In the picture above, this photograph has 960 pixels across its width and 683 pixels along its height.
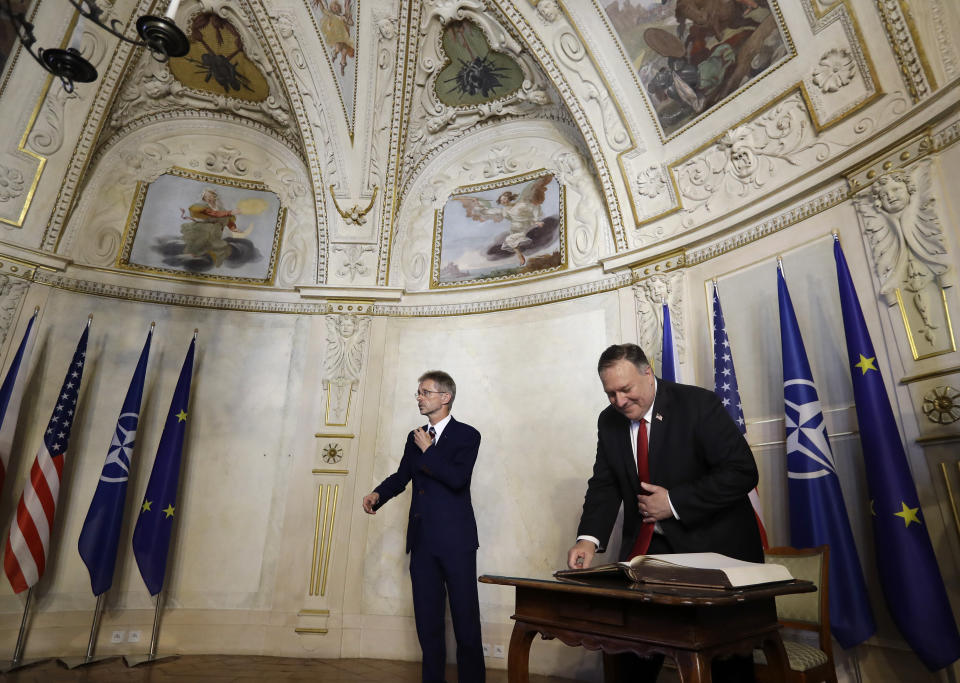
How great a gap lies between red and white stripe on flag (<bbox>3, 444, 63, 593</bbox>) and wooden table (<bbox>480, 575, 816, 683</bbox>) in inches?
190

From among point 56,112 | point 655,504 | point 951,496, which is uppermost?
point 56,112

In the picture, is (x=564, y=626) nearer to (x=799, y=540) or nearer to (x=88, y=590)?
(x=799, y=540)

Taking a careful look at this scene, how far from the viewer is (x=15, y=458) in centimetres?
545

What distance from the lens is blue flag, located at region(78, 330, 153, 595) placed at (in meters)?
5.04

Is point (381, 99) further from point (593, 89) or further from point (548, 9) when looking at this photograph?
point (593, 89)

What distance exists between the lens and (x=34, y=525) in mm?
4988

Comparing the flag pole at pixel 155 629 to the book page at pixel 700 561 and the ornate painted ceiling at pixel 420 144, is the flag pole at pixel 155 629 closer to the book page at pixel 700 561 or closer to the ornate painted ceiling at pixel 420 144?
the ornate painted ceiling at pixel 420 144

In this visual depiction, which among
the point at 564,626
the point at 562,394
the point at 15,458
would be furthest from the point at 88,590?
the point at 564,626

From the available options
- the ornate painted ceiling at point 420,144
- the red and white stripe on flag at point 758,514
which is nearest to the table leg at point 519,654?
the red and white stripe on flag at point 758,514

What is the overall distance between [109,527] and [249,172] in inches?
171

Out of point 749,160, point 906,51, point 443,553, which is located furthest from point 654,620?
point 749,160

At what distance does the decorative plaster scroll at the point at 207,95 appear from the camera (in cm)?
642

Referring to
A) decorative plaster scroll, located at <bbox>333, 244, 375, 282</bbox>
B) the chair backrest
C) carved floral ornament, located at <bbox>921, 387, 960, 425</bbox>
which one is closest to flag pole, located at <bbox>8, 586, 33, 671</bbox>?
decorative plaster scroll, located at <bbox>333, 244, 375, 282</bbox>

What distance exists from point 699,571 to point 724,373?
2880mm
